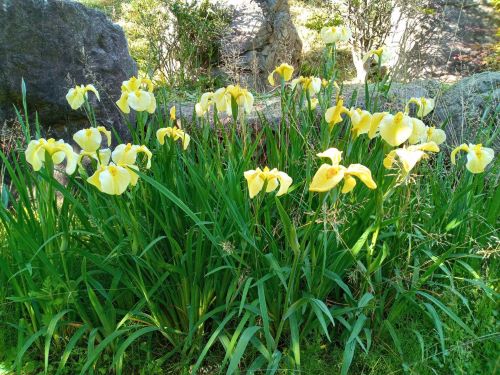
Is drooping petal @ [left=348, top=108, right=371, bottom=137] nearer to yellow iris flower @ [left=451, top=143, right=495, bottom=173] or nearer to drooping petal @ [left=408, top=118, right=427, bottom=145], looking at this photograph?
drooping petal @ [left=408, top=118, right=427, bottom=145]

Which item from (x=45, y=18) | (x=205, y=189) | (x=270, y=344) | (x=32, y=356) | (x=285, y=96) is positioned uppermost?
(x=45, y=18)

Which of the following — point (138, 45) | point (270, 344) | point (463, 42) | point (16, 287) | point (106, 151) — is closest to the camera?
point (270, 344)

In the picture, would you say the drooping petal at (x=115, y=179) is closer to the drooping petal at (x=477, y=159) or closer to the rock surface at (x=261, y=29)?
the drooping petal at (x=477, y=159)

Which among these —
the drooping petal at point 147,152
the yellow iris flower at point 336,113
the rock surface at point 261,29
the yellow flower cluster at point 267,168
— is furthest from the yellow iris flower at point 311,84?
the rock surface at point 261,29

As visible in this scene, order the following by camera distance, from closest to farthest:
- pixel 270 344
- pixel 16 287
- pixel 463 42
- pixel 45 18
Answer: pixel 270 344
pixel 16 287
pixel 45 18
pixel 463 42

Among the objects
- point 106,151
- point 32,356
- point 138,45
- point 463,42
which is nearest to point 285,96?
point 106,151

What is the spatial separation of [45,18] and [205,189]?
248 cm

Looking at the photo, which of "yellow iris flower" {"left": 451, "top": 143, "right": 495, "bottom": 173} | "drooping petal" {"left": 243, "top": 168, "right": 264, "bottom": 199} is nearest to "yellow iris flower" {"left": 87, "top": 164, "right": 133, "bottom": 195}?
"drooping petal" {"left": 243, "top": 168, "right": 264, "bottom": 199}

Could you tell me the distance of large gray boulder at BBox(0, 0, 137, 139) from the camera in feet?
11.8

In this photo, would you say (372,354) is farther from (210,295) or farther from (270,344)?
(210,295)

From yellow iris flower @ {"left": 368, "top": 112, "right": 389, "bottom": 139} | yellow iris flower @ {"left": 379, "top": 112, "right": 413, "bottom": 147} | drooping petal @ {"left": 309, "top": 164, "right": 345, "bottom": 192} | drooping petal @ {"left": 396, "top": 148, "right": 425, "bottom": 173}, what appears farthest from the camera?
yellow iris flower @ {"left": 368, "top": 112, "right": 389, "bottom": 139}

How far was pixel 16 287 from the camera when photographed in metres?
1.98

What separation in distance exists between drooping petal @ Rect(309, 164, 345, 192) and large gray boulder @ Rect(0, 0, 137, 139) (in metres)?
2.56

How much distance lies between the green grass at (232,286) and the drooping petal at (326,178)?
1.57 ft
